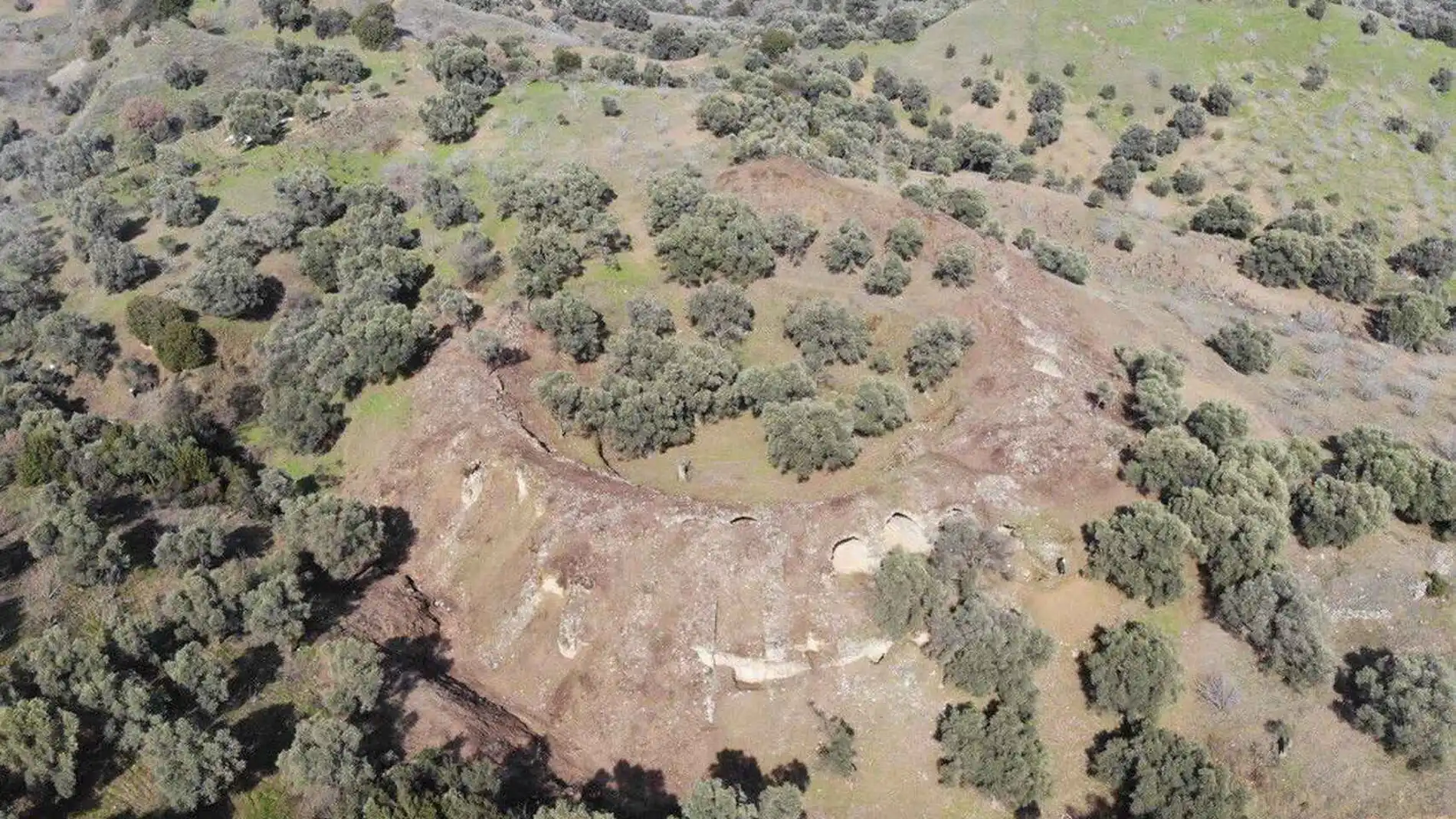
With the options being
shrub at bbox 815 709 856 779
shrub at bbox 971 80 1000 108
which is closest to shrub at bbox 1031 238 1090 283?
shrub at bbox 815 709 856 779

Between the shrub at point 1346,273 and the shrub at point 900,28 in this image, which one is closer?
the shrub at point 1346,273

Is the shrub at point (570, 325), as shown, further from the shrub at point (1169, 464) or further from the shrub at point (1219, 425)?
the shrub at point (1219, 425)

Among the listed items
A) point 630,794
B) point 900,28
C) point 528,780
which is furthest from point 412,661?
point 900,28

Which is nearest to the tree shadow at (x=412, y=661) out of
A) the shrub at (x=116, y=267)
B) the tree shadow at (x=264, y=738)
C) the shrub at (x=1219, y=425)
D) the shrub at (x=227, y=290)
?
the tree shadow at (x=264, y=738)

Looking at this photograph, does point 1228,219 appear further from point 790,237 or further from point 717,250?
point 717,250

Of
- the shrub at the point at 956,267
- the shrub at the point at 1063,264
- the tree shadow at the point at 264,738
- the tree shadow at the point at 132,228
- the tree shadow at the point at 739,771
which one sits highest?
the shrub at the point at 956,267
